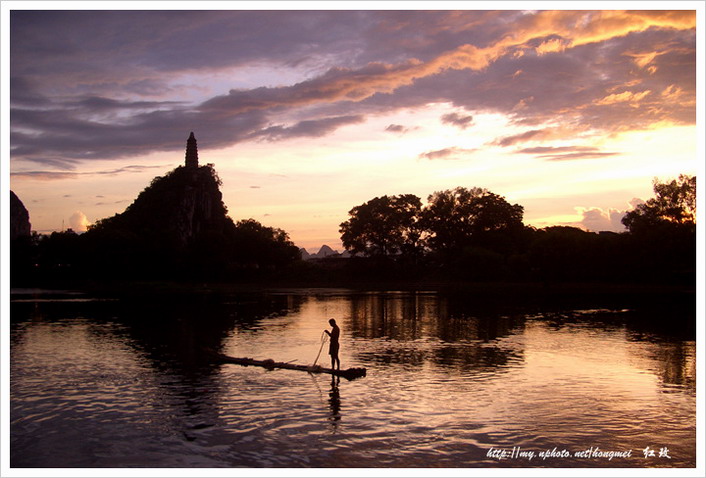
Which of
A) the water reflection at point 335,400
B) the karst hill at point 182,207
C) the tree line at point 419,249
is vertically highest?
the karst hill at point 182,207

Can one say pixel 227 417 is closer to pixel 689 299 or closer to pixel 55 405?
pixel 55 405

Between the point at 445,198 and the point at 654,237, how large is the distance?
57.4 m

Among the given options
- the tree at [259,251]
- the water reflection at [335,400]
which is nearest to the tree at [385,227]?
the tree at [259,251]

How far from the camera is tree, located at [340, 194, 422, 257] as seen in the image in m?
146

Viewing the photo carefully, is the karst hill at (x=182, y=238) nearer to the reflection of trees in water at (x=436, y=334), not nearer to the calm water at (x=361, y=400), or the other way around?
the reflection of trees in water at (x=436, y=334)

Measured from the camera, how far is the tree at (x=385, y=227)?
477 feet

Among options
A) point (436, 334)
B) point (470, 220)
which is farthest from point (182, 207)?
point (436, 334)

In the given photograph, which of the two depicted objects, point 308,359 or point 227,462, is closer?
point 227,462

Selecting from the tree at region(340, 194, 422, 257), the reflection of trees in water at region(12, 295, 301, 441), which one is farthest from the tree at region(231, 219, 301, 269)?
the reflection of trees in water at region(12, 295, 301, 441)

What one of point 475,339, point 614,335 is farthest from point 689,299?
point 475,339

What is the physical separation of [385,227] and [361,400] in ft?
408

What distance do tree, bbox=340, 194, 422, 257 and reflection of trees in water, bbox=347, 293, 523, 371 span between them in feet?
263

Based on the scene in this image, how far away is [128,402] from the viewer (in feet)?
69.8

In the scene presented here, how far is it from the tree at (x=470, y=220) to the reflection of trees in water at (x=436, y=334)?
75.8 metres
